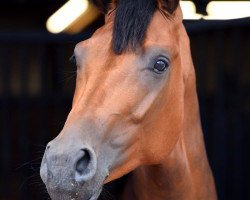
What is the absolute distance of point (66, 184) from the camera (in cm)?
250

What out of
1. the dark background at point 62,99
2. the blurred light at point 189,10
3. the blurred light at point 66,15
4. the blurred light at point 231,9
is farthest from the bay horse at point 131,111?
the blurred light at point 66,15

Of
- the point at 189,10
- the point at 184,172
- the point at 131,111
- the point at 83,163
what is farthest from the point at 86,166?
the point at 189,10

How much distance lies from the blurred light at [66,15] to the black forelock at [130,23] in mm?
3357

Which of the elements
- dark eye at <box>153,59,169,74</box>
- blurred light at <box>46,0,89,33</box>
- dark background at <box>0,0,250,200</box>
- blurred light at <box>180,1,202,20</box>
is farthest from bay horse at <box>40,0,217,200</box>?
blurred light at <box>46,0,89,33</box>

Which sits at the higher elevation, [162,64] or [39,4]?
[162,64]

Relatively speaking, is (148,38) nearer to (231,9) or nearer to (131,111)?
(131,111)

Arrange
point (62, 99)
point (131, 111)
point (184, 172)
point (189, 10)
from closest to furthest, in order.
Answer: point (131, 111)
point (184, 172)
point (62, 99)
point (189, 10)

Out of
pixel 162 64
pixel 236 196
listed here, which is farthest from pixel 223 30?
pixel 162 64

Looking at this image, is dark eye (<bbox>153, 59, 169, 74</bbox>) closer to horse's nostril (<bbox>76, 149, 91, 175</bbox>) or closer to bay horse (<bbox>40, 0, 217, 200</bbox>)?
bay horse (<bbox>40, 0, 217, 200</bbox>)

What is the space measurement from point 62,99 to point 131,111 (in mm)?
1909

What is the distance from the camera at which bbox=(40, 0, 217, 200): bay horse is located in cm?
253

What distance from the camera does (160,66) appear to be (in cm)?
287

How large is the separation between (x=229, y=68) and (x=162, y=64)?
1750mm

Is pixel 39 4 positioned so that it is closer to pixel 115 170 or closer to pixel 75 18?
pixel 75 18
